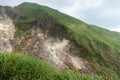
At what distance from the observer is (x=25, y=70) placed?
39.8m

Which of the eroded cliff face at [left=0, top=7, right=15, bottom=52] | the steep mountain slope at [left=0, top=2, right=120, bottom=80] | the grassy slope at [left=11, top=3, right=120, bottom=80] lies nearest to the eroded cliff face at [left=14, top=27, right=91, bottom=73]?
the steep mountain slope at [left=0, top=2, right=120, bottom=80]

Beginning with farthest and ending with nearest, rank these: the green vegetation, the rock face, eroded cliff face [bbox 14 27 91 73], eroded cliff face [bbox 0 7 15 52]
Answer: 1. eroded cliff face [bbox 0 7 15 52]
2. the rock face
3. eroded cliff face [bbox 14 27 91 73]
4. the green vegetation

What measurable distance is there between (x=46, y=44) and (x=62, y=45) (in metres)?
2.62

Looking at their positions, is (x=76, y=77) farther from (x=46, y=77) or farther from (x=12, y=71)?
(x=12, y=71)

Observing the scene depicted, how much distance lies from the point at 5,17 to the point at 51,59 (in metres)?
14.1

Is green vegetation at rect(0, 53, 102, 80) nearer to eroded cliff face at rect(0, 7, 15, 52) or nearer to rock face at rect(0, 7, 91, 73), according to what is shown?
rock face at rect(0, 7, 91, 73)

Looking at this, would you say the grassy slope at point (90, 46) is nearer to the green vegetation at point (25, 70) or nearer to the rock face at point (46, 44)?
the rock face at point (46, 44)

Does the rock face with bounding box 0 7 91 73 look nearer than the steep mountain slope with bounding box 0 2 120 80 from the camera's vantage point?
Yes

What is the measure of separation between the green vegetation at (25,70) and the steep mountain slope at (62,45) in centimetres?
1345

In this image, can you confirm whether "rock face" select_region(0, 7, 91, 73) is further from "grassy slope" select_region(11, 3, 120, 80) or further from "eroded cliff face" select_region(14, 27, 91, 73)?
"grassy slope" select_region(11, 3, 120, 80)

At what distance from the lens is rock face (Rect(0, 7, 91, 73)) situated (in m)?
55.7

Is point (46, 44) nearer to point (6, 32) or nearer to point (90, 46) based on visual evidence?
point (6, 32)

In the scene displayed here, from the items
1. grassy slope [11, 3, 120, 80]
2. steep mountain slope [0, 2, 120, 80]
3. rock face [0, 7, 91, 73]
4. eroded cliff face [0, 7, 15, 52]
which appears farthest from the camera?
grassy slope [11, 3, 120, 80]

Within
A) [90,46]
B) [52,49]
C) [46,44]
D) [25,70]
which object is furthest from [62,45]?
[25,70]
